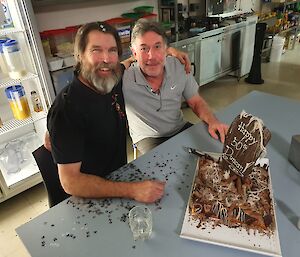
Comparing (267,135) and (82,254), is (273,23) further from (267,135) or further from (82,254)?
(82,254)

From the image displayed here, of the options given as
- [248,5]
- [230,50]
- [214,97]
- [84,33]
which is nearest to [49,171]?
[84,33]

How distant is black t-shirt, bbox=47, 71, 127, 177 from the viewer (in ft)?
3.57

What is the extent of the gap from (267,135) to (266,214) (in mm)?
268

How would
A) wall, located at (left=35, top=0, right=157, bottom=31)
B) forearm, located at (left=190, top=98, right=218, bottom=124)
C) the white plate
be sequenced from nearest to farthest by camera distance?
the white plate < forearm, located at (left=190, top=98, right=218, bottom=124) < wall, located at (left=35, top=0, right=157, bottom=31)

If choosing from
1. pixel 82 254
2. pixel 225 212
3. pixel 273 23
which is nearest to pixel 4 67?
pixel 82 254

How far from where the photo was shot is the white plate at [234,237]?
792 mm

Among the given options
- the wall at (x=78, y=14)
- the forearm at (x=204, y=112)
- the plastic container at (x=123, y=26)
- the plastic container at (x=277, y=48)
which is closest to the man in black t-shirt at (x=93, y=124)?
the forearm at (x=204, y=112)

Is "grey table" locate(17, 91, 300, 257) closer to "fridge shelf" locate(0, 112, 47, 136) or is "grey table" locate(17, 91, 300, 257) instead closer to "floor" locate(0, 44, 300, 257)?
"floor" locate(0, 44, 300, 257)

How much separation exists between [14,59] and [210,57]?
8.16 ft

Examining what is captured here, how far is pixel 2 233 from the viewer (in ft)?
5.98

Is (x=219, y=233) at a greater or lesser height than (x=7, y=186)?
greater

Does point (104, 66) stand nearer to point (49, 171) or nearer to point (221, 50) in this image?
point (49, 171)

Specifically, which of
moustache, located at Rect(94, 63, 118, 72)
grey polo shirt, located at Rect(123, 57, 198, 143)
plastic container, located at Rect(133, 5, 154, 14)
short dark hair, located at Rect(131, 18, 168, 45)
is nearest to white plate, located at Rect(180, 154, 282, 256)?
moustache, located at Rect(94, 63, 118, 72)

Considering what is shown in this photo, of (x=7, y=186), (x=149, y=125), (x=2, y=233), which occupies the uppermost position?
(x=149, y=125)
